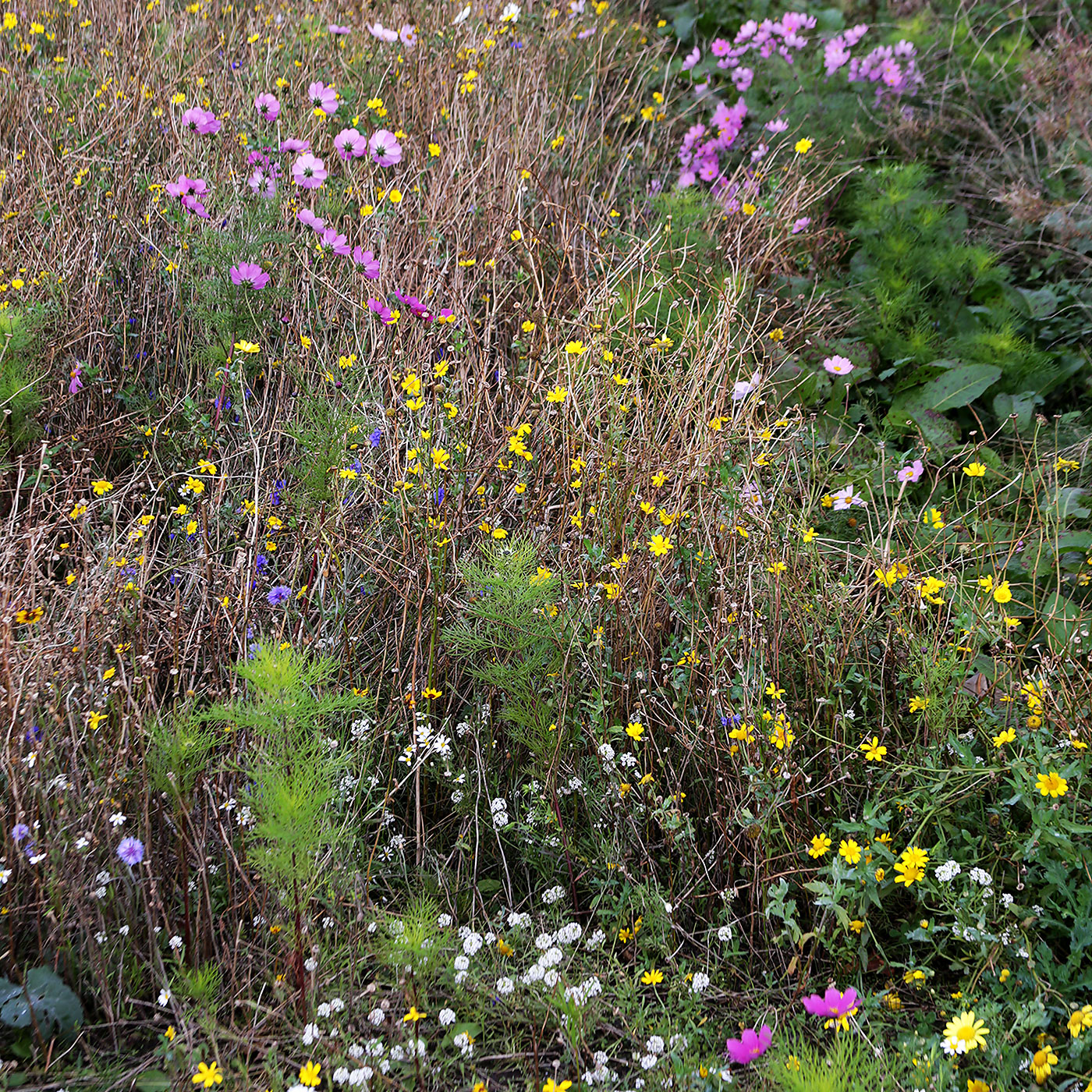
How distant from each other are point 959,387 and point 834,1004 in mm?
2044

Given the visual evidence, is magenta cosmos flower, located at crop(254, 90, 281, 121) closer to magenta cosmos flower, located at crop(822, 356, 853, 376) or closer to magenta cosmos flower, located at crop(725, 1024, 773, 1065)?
magenta cosmos flower, located at crop(822, 356, 853, 376)

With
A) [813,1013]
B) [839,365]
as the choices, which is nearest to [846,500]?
[839,365]

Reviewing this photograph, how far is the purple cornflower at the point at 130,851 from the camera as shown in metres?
1.56

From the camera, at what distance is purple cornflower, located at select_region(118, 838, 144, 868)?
61.4 inches

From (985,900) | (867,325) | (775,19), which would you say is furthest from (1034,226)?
(985,900)

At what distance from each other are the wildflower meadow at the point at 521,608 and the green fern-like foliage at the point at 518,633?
1 cm

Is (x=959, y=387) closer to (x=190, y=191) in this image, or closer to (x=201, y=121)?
(x=190, y=191)

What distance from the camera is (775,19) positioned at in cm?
444

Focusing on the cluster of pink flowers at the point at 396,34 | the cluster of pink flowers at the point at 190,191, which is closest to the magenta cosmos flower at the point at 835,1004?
the cluster of pink flowers at the point at 190,191

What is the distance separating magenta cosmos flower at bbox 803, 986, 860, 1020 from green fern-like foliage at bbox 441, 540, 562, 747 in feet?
2.00

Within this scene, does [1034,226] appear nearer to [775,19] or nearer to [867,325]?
[867,325]

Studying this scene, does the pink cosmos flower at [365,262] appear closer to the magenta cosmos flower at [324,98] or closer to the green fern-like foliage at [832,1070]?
the magenta cosmos flower at [324,98]

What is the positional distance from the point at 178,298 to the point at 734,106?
8.12 ft

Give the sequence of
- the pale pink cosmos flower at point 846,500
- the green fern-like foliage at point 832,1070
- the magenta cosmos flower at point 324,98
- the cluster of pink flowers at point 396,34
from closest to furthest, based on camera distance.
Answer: the green fern-like foliage at point 832,1070 < the pale pink cosmos flower at point 846,500 < the magenta cosmos flower at point 324,98 < the cluster of pink flowers at point 396,34
